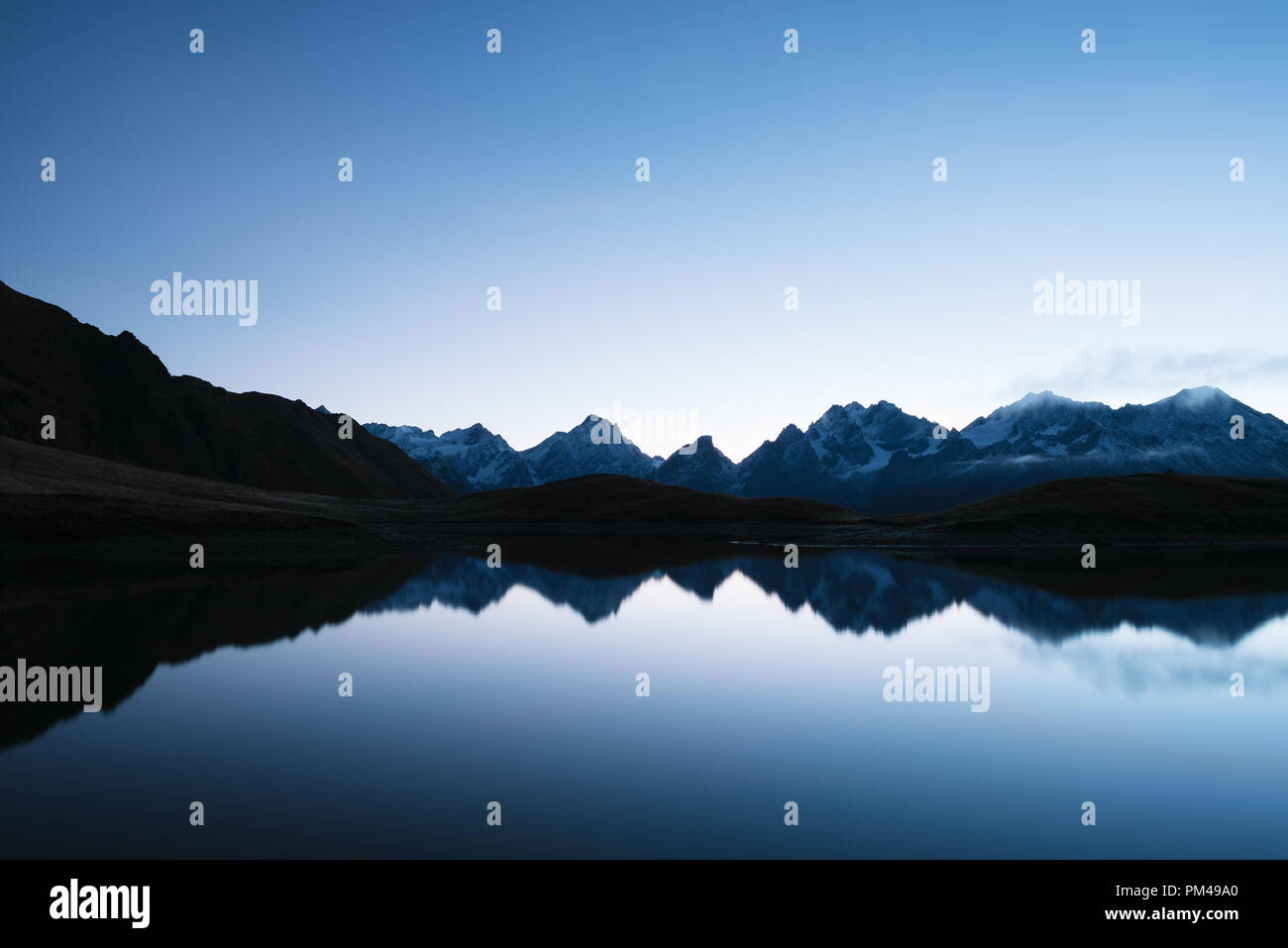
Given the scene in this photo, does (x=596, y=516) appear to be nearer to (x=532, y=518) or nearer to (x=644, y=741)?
(x=532, y=518)

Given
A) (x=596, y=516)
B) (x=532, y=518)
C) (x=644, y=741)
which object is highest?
(x=596, y=516)

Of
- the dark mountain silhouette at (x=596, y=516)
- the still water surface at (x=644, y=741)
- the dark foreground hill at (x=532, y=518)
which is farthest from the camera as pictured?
the dark mountain silhouette at (x=596, y=516)

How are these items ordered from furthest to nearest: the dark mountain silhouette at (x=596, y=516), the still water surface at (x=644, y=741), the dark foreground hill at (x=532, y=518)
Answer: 1. the dark mountain silhouette at (x=596, y=516)
2. the dark foreground hill at (x=532, y=518)
3. the still water surface at (x=644, y=741)

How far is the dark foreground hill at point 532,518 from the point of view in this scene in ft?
280

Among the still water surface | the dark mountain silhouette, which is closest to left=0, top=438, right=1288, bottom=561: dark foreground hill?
the dark mountain silhouette

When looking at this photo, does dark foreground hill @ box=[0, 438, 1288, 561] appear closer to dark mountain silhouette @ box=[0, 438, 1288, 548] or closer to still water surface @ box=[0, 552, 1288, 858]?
dark mountain silhouette @ box=[0, 438, 1288, 548]

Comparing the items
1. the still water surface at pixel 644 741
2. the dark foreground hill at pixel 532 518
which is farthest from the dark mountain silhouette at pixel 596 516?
the still water surface at pixel 644 741

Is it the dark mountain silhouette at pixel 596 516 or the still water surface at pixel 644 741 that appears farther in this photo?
the dark mountain silhouette at pixel 596 516

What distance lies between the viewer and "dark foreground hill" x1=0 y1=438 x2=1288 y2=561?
85375 mm

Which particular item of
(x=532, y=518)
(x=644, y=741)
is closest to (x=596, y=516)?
(x=532, y=518)

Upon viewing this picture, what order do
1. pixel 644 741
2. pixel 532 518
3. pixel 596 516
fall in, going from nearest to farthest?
pixel 644 741
pixel 532 518
pixel 596 516

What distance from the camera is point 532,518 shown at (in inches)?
7431

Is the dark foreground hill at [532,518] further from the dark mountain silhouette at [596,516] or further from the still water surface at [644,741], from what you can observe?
the still water surface at [644,741]
